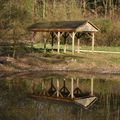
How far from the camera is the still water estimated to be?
20953 millimetres

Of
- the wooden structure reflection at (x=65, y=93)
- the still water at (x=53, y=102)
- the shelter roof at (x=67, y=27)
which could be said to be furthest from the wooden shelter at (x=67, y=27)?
the wooden structure reflection at (x=65, y=93)

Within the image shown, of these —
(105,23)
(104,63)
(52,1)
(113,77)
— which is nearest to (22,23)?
(104,63)

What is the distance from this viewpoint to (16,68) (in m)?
38.5

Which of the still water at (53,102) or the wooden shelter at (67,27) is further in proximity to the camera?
the wooden shelter at (67,27)

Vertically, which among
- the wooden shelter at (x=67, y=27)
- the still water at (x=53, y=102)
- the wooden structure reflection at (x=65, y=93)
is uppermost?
the wooden shelter at (x=67, y=27)

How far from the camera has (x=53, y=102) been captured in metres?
24.8

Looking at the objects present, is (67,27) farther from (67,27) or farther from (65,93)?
(65,93)

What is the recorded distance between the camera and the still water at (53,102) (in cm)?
2095

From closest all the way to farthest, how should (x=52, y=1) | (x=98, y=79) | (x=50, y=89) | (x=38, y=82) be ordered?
(x=50, y=89) → (x=38, y=82) → (x=98, y=79) → (x=52, y=1)

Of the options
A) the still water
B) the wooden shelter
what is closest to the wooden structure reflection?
the still water

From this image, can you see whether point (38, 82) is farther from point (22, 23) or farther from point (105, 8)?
point (105, 8)

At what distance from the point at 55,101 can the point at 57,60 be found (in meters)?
16.7

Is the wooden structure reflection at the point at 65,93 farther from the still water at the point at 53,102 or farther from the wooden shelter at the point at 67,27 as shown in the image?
the wooden shelter at the point at 67,27

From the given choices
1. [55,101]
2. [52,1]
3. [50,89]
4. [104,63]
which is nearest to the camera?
[55,101]
